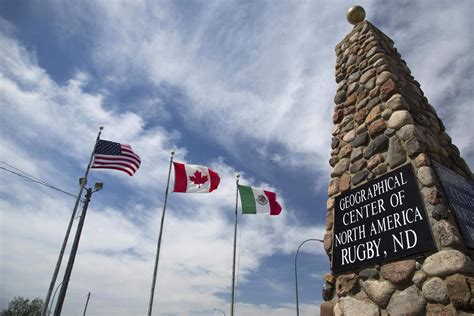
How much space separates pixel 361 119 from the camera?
385cm

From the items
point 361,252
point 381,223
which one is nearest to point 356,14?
point 381,223

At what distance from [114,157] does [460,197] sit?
A: 11352 millimetres

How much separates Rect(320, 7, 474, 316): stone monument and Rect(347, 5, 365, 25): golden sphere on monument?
1.99ft

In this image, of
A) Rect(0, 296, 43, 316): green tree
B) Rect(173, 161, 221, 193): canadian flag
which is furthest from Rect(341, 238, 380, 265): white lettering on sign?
Rect(0, 296, 43, 316): green tree

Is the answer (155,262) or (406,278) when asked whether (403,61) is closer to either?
(406,278)

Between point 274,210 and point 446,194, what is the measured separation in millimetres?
11880

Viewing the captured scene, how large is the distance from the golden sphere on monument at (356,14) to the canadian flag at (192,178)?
902cm

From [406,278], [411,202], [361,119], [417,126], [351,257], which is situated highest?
[361,119]

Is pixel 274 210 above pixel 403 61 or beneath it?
above

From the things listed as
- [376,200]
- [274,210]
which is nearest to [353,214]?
[376,200]

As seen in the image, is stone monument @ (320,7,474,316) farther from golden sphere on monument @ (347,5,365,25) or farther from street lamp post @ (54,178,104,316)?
street lamp post @ (54,178,104,316)

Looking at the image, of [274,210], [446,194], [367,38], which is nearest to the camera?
[446,194]

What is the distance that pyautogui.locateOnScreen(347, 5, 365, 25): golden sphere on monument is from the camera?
15.9 ft

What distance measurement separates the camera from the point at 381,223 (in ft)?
9.53
